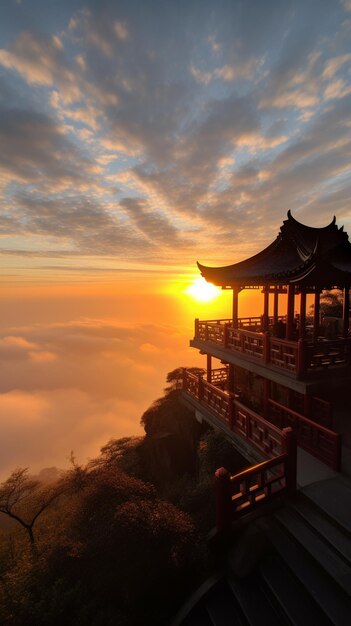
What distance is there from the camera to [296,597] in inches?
209

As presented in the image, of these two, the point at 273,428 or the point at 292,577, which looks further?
the point at 273,428

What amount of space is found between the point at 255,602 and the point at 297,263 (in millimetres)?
10408

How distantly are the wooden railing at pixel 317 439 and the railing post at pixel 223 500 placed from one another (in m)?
3.54

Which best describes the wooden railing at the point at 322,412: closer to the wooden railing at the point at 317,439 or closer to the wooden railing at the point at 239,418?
the wooden railing at the point at 317,439

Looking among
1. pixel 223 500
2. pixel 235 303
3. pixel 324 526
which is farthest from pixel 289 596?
pixel 235 303

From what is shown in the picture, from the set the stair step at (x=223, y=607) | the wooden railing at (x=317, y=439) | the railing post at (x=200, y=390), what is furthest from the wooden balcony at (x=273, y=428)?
the stair step at (x=223, y=607)

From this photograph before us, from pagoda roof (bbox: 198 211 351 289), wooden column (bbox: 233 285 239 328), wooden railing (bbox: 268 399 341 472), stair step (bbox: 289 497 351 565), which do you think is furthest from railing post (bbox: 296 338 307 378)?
wooden column (bbox: 233 285 239 328)

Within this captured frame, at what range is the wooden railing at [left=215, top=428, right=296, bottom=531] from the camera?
21.0 feet

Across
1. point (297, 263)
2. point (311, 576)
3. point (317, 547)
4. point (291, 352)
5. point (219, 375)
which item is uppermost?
point (297, 263)

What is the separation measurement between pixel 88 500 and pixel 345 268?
13.2 meters

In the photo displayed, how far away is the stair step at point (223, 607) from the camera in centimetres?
565

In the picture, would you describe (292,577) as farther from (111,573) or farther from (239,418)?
(239,418)

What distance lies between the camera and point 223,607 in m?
5.98

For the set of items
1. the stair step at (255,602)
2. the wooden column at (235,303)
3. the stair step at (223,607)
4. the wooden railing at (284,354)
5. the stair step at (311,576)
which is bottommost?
the stair step at (223,607)
